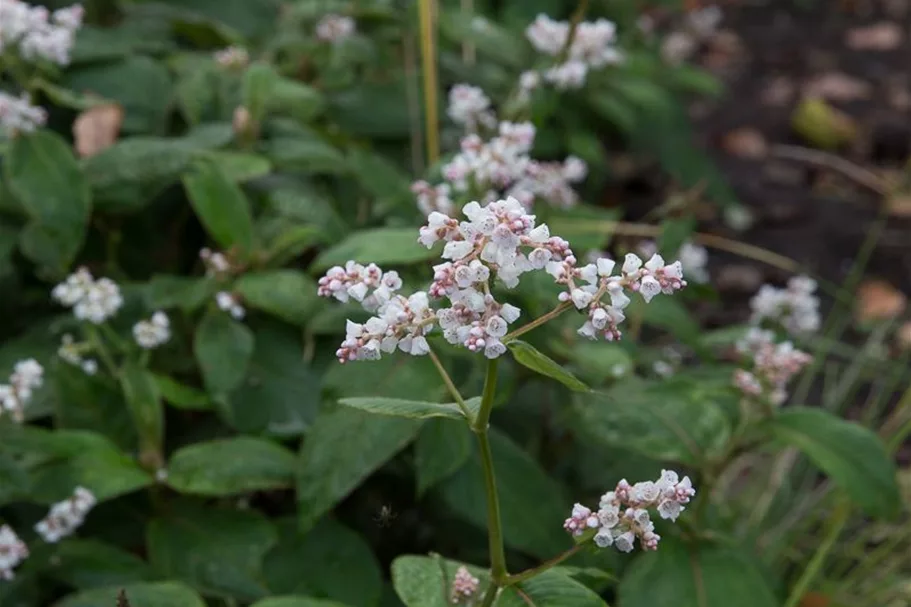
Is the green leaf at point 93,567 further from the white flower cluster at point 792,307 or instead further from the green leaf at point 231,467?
the white flower cluster at point 792,307

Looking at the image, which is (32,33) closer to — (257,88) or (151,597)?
(257,88)

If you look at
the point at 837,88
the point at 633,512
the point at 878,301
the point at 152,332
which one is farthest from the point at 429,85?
the point at 837,88

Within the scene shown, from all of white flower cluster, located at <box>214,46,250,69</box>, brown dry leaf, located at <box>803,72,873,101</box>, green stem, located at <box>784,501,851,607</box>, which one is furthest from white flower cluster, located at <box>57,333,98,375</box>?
brown dry leaf, located at <box>803,72,873,101</box>

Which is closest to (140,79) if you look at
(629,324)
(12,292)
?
(12,292)

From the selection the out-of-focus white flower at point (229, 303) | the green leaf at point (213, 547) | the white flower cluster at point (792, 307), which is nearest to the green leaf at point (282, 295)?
the out-of-focus white flower at point (229, 303)

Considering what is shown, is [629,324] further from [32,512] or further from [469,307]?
[469,307]
